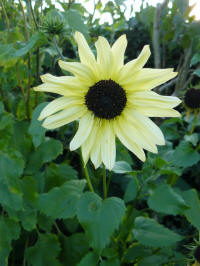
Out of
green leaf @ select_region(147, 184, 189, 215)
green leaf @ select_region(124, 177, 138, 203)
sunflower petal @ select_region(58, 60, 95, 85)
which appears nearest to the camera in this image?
sunflower petal @ select_region(58, 60, 95, 85)

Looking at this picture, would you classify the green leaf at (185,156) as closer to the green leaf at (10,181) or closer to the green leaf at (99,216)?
the green leaf at (99,216)

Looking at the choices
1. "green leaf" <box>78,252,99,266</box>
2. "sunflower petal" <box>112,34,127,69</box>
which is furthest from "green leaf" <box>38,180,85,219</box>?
"sunflower petal" <box>112,34,127,69</box>

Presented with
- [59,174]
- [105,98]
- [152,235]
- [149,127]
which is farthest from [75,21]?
[152,235]

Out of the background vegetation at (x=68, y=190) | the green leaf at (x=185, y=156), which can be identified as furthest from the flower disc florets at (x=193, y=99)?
the green leaf at (x=185, y=156)

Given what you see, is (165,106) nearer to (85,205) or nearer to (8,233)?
(85,205)

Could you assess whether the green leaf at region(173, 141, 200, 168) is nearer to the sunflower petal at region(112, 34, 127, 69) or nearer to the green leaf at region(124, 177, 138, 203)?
the green leaf at region(124, 177, 138, 203)

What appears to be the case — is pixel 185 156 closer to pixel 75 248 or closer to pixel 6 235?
pixel 75 248
